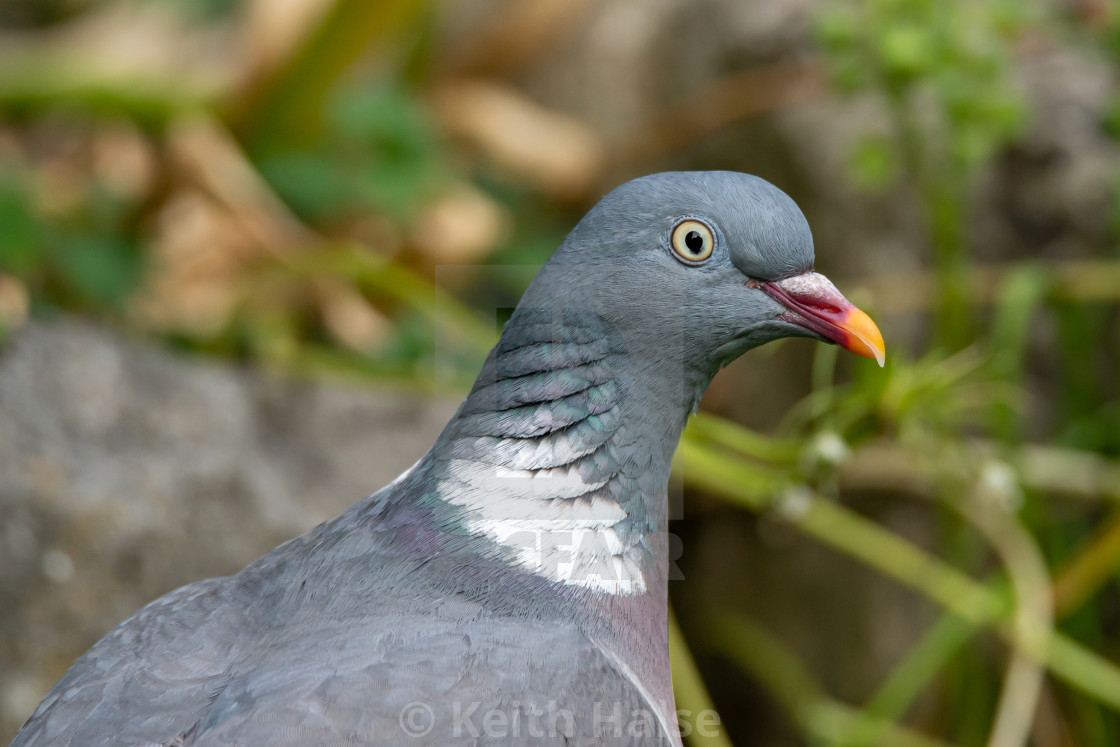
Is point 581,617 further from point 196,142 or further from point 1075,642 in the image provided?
point 196,142

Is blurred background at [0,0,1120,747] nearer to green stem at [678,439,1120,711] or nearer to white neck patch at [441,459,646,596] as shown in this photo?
green stem at [678,439,1120,711]

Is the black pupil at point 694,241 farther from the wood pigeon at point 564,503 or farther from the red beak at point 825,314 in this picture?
the red beak at point 825,314

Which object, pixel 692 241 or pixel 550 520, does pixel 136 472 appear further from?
pixel 692 241

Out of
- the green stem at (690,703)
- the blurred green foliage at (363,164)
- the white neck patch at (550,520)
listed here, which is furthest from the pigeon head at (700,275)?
the blurred green foliage at (363,164)

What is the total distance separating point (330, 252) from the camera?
324 cm

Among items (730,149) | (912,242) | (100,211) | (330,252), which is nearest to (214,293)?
(100,211)

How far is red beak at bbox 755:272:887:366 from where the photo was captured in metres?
1.63

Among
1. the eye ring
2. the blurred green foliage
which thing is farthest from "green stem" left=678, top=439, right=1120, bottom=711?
the blurred green foliage

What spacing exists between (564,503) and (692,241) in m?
0.43

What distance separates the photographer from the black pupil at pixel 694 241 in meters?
1.64

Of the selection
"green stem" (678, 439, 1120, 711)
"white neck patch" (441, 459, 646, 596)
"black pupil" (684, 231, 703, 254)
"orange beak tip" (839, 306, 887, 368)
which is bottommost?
"green stem" (678, 439, 1120, 711)
